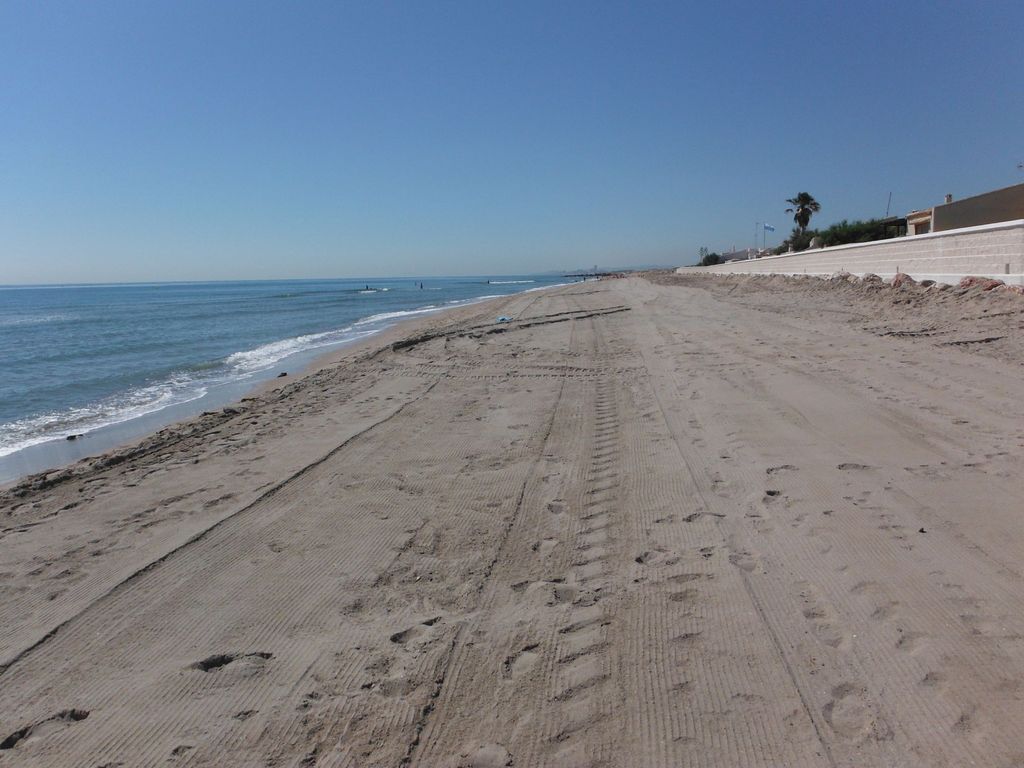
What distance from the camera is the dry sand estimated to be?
2.24m

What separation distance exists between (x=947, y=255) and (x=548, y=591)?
13.5 meters

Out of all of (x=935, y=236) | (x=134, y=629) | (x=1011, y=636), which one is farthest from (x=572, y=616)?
(x=935, y=236)

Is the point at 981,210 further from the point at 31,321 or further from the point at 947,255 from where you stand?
the point at 31,321

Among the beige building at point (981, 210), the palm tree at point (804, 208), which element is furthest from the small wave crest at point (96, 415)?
the palm tree at point (804, 208)

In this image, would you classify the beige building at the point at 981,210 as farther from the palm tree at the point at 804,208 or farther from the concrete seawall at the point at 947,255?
the palm tree at the point at 804,208

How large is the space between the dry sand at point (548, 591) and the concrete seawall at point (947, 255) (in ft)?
17.5

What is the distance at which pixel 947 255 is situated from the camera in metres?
12.6

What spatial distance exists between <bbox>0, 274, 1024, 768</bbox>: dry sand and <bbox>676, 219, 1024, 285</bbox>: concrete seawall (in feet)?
17.5

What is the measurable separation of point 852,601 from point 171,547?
13.5 feet

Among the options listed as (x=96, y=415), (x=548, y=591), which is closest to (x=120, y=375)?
(x=96, y=415)

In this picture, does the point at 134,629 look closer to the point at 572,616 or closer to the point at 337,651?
the point at 337,651

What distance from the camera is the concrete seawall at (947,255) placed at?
1053 centimetres

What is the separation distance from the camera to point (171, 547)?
4.13m

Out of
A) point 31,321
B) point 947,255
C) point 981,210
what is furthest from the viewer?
point 31,321
